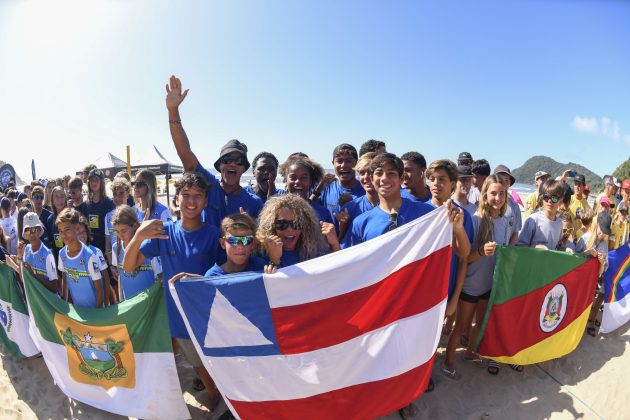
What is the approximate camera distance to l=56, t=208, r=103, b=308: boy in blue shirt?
3.64 m

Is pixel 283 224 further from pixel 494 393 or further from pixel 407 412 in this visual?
pixel 494 393

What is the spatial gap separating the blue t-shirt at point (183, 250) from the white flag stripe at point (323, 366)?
1.35ft

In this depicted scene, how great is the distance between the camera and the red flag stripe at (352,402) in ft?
8.72

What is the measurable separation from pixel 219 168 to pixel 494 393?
13.5 ft

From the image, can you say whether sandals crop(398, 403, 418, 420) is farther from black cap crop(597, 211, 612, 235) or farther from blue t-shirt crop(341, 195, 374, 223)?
black cap crop(597, 211, 612, 235)

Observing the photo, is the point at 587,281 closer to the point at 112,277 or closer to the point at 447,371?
the point at 447,371

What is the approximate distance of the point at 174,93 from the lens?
3484 mm

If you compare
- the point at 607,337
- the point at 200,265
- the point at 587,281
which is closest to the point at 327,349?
the point at 200,265

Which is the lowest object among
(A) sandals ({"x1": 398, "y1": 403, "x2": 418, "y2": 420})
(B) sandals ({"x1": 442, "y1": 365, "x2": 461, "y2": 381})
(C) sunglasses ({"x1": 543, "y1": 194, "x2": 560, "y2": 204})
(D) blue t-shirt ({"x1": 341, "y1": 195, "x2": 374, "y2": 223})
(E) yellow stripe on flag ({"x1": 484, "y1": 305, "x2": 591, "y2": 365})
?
(A) sandals ({"x1": 398, "y1": 403, "x2": 418, "y2": 420})

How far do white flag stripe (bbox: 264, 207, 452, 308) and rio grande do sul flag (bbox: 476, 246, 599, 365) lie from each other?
4.31 ft

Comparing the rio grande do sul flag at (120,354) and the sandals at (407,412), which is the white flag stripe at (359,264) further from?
the sandals at (407,412)

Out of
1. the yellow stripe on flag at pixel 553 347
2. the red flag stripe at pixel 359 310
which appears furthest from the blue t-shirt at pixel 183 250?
the yellow stripe on flag at pixel 553 347

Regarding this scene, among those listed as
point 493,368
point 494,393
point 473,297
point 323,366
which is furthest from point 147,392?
point 493,368

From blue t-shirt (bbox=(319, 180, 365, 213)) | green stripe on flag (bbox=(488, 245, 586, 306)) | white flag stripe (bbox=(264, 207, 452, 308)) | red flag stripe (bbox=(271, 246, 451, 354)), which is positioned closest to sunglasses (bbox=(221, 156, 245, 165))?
blue t-shirt (bbox=(319, 180, 365, 213))
